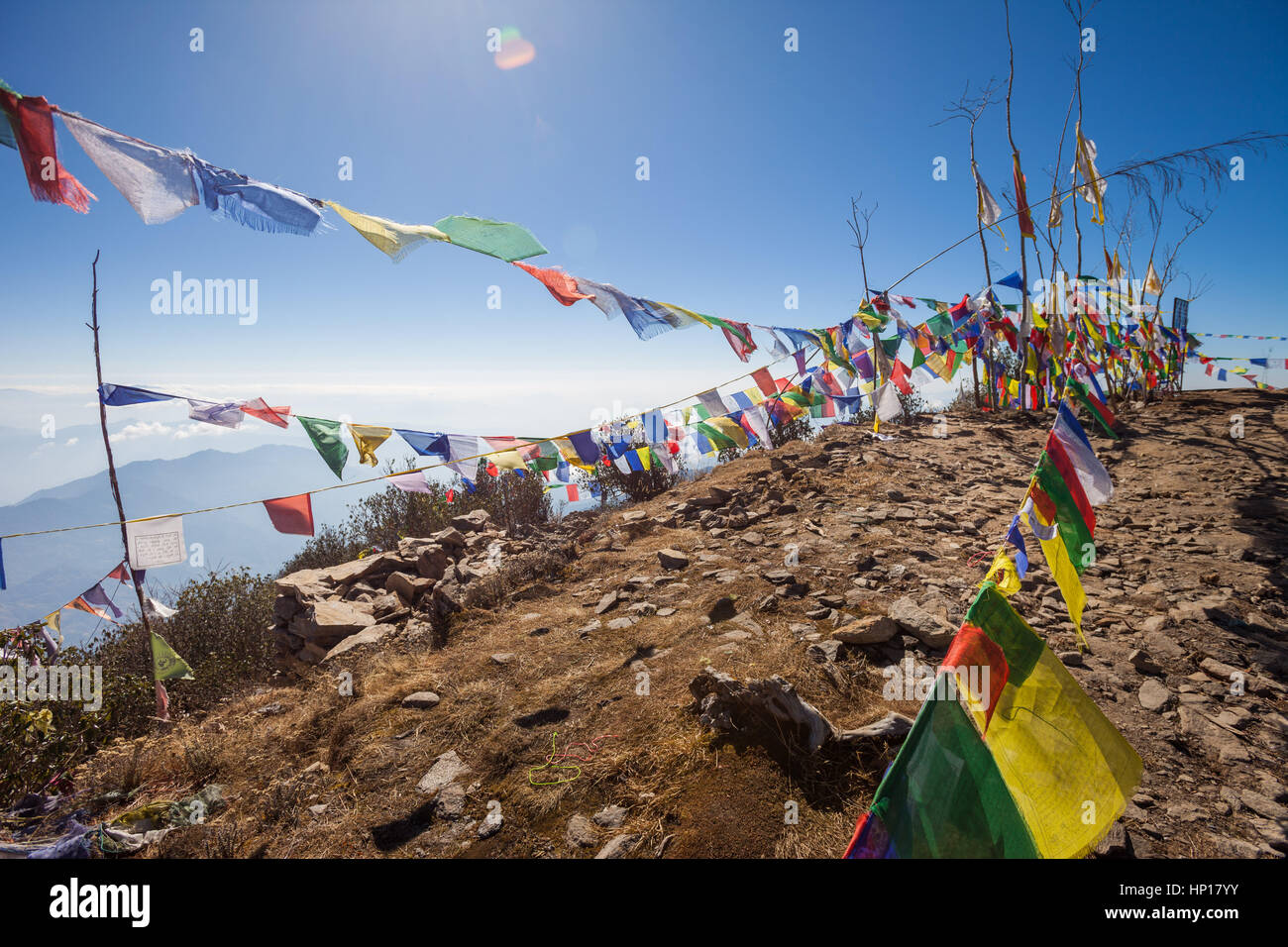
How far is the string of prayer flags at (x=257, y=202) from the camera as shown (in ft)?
11.6

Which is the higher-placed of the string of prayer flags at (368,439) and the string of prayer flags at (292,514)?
the string of prayer flags at (368,439)

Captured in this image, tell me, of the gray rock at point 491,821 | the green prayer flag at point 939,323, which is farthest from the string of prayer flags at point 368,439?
the green prayer flag at point 939,323

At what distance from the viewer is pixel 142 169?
3350 mm

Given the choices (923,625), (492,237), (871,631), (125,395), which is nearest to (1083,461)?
(923,625)

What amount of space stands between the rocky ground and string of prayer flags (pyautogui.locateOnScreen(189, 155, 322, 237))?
4336mm

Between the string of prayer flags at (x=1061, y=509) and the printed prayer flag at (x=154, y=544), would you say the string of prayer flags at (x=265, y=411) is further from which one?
the string of prayer flags at (x=1061, y=509)

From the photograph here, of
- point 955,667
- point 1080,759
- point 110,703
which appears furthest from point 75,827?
point 1080,759

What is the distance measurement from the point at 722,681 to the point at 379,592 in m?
7.12

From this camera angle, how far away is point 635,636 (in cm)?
568

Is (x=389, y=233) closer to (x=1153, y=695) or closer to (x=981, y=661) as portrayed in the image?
(x=981, y=661)

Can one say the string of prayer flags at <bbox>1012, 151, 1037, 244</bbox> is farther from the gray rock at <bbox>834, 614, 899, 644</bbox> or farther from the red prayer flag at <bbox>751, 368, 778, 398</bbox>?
the gray rock at <bbox>834, 614, 899, 644</bbox>

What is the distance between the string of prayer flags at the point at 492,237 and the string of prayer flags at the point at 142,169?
65.1 inches

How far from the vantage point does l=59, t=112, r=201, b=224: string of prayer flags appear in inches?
127
